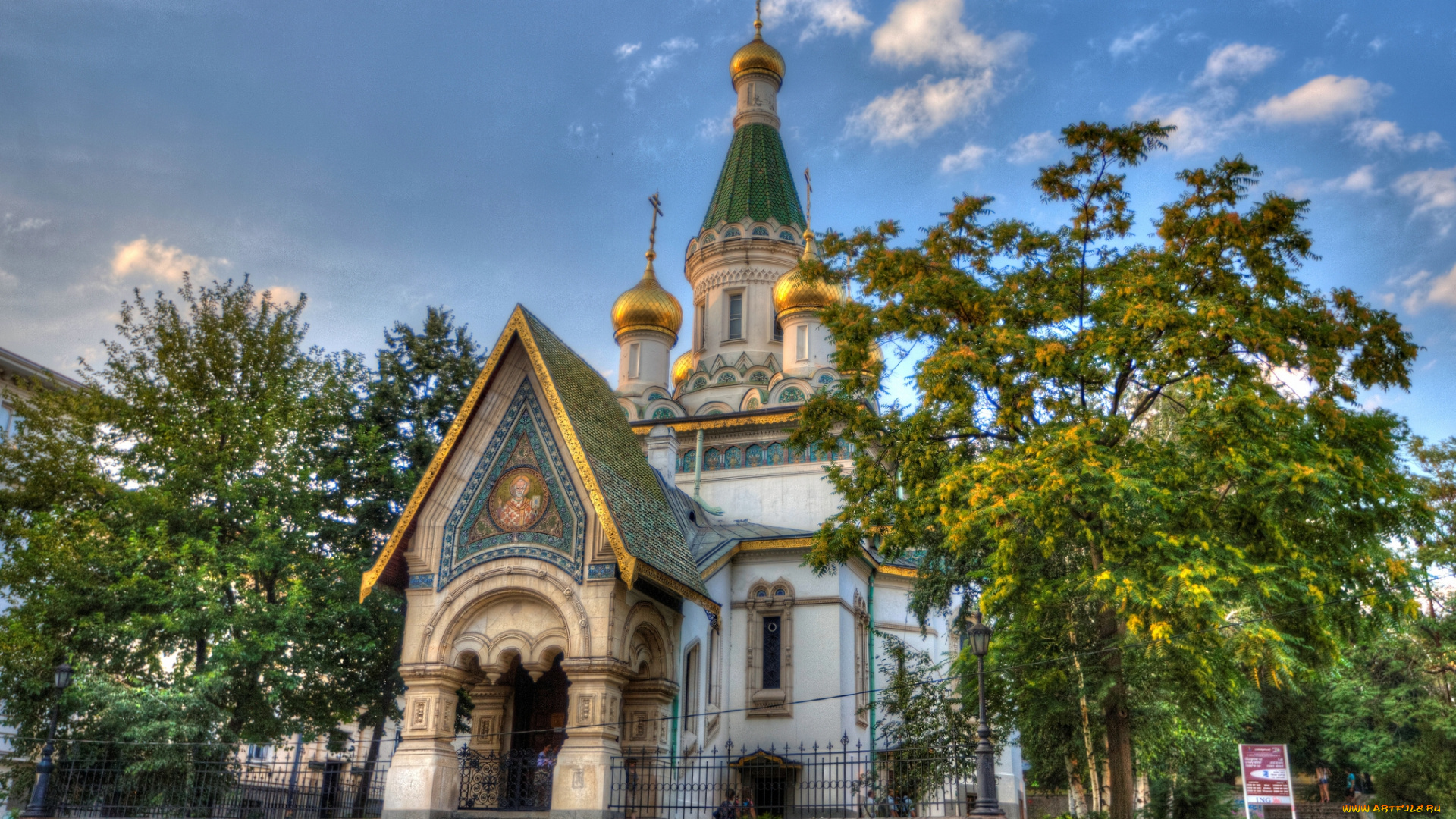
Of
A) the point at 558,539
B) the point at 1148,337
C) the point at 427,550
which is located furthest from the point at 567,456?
the point at 1148,337

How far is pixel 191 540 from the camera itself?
16203 millimetres

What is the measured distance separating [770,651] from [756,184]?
13.9 m

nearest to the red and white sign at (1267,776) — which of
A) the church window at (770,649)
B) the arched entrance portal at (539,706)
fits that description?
the church window at (770,649)

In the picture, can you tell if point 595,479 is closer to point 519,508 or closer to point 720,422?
point 519,508

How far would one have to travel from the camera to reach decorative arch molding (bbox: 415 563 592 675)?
47.4 ft

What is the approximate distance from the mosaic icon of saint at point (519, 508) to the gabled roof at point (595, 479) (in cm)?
83

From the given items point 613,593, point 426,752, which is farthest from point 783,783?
point 426,752

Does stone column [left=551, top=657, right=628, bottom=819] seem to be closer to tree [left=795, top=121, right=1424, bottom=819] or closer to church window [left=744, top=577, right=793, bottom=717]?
tree [left=795, top=121, right=1424, bottom=819]

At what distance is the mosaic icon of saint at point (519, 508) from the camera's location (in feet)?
49.4

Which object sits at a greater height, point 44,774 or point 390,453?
point 390,453

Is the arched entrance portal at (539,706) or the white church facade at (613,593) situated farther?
the arched entrance portal at (539,706)

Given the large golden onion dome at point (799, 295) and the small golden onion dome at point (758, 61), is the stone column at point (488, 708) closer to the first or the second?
the large golden onion dome at point (799, 295)

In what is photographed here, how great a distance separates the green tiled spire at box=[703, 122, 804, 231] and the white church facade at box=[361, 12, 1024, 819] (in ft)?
14.1

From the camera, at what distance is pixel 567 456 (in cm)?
1511
